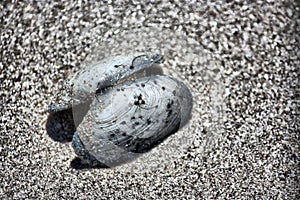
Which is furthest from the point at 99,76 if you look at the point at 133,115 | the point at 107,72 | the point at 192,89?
the point at 192,89

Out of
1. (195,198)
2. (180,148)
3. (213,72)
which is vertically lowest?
(195,198)

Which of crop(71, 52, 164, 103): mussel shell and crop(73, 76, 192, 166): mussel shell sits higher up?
crop(71, 52, 164, 103): mussel shell

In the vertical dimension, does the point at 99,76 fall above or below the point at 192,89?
above

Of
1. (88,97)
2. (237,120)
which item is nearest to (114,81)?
(88,97)

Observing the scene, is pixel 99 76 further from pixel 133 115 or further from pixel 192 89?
pixel 192 89

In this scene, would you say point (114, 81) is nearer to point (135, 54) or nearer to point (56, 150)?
point (135, 54)
